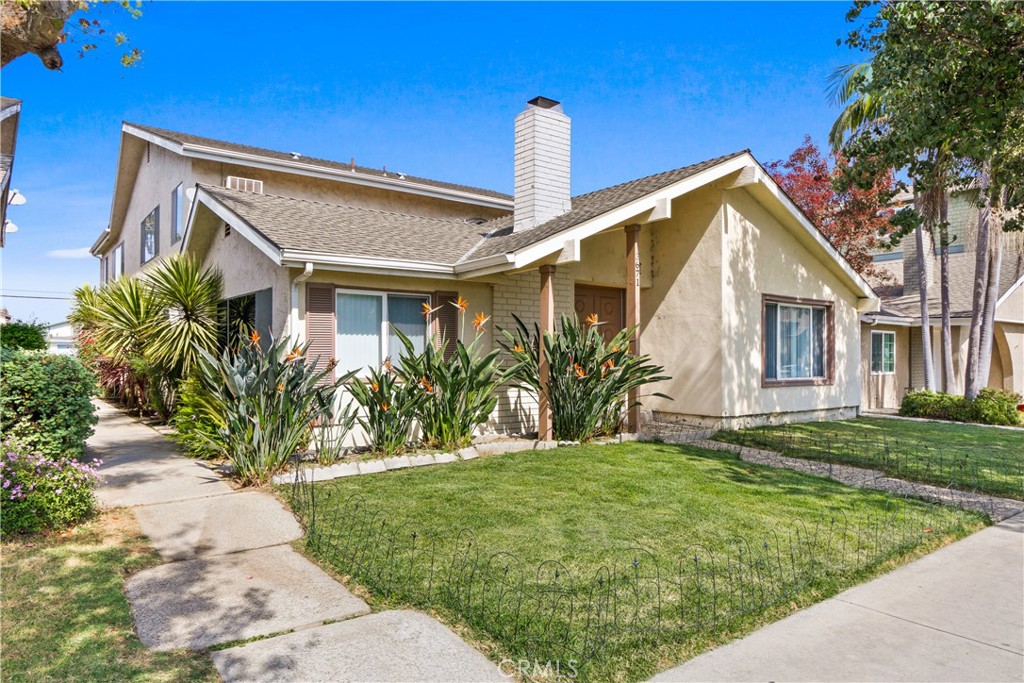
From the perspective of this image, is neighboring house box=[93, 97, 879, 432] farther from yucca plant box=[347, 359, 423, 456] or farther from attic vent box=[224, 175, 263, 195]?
yucca plant box=[347, 359, 423, 456]

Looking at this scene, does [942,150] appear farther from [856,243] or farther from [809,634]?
[856,243]

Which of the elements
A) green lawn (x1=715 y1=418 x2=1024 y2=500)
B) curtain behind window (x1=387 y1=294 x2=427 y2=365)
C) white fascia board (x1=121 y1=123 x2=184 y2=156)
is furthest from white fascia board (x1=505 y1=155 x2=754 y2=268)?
white fascia board (x1=121 y1=123 x2=184 y2=156)

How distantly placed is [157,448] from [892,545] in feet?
30.8

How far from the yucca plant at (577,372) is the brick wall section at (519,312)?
0.89 metres

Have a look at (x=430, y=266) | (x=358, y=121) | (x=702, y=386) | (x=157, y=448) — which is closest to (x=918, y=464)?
(x=702, y=386)

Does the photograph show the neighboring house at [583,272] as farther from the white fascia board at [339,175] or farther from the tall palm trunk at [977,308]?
the tall palm trunk at [977,308]

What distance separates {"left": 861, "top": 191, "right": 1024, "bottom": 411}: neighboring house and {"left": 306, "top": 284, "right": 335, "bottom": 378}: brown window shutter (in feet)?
47.0

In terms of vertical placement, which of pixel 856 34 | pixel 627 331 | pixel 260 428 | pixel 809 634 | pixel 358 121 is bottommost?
pixel 809 634

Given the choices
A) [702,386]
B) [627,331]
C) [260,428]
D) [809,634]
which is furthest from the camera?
[702,386]

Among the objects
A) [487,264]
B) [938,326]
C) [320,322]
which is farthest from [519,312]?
[938,326]

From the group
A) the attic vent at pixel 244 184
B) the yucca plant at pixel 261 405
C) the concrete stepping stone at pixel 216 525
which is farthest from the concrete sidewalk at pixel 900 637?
the attic vent at pixel 244 184

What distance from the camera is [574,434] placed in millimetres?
9797

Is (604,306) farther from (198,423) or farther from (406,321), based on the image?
(198,423)

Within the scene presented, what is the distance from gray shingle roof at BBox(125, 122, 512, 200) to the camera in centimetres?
1589
